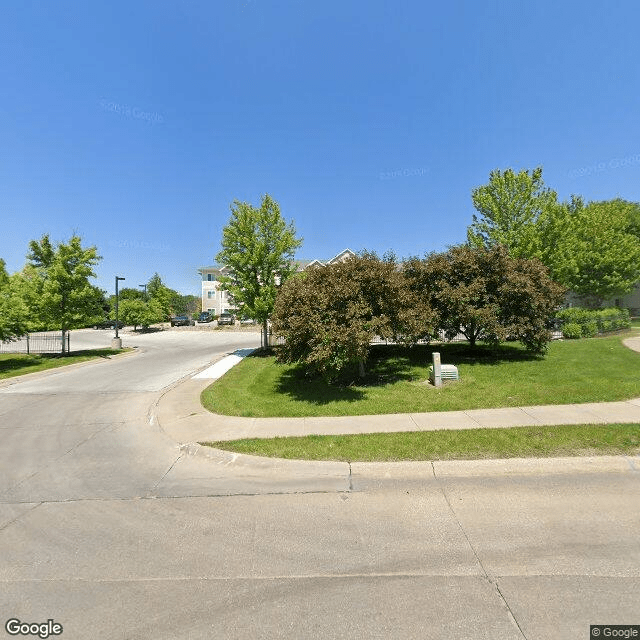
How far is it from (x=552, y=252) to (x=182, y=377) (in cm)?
→ 2285

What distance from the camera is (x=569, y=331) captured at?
19.0 metres

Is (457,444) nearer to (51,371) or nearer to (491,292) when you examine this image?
(491,292)

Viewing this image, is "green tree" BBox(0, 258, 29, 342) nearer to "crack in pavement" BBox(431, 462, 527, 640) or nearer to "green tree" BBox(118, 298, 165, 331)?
"crack in pavement" BBox(431, 462, 527, 640)

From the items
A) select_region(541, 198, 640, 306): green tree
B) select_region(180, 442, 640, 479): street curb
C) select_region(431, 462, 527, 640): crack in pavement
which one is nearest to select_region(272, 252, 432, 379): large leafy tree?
select_region(180, 442, 640, 479): street curb

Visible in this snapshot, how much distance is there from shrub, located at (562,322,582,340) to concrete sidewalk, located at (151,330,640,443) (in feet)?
44.7

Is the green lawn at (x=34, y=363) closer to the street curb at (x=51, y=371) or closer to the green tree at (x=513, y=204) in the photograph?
the street curb at (x=51, y=371)

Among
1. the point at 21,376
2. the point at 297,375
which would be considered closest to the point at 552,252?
the point at 297,375

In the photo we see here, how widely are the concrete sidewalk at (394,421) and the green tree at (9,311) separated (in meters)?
12.7

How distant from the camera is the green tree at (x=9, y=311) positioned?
14.6 m

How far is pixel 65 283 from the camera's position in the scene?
18.8 meters

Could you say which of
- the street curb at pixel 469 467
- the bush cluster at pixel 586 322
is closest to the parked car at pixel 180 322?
the bush cluster at pixel 586 322

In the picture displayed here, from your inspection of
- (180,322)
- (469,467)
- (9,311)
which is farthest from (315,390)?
(180,322)

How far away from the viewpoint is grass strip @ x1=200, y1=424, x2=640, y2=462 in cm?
516

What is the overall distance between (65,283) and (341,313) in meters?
18.7
